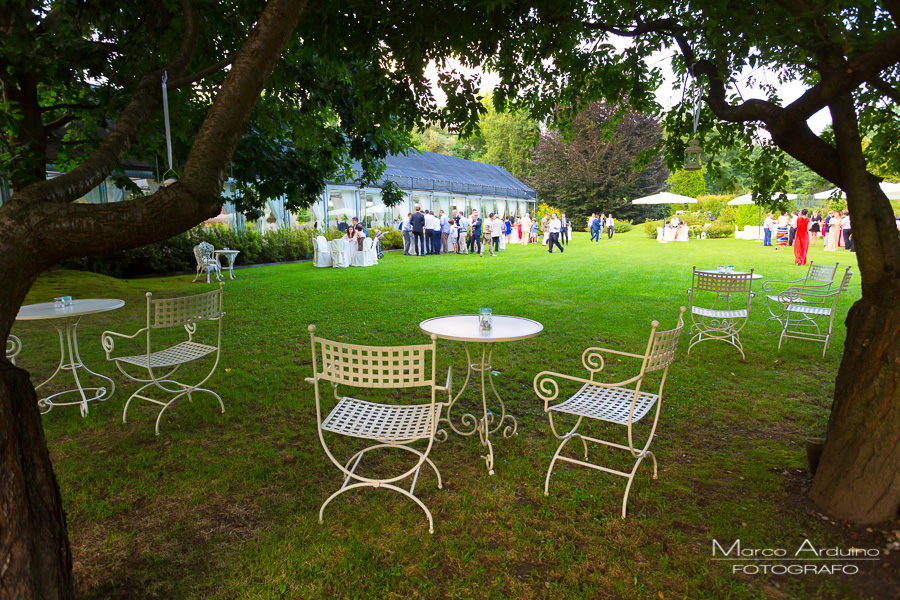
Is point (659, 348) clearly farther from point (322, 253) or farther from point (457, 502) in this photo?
point (322, 253)

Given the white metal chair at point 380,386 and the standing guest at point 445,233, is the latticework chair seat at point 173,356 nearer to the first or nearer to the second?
the white metal chair at point 380,386

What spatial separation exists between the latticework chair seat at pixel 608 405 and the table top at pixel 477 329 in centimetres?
50

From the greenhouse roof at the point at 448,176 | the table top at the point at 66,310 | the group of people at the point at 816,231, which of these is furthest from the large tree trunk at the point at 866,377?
the greenhouse roof at the point at 448,176

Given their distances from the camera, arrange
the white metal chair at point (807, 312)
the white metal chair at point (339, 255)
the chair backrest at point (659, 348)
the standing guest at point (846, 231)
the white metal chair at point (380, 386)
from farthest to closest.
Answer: the standing guest at point (846, 231)
the white metal chair at point (339, 255)
the white metal chair at point (807, 312)
the chair backrest at point (659, 348)
the white metal chair at point (380, 386)

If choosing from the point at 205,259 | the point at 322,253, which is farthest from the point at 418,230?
the point at 205,259

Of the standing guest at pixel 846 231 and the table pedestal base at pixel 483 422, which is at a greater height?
the standing guest at pixel 846 231

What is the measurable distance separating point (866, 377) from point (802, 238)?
1374 cm

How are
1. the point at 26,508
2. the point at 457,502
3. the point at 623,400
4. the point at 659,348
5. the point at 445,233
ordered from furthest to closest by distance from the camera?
the point at 445,233, the point at 623,400, the point at 457,502, the point at 659,348, the point at 26,508

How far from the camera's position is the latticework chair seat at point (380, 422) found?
257cm

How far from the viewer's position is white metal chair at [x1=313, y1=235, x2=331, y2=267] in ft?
50.7

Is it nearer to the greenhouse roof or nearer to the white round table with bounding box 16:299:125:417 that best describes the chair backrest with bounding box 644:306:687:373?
the white round table with bounding box 16:299:125:417

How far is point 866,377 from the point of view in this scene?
246 centimetres

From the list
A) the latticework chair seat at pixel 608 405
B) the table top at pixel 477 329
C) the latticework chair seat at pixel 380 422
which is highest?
the table top at pixel 477 329

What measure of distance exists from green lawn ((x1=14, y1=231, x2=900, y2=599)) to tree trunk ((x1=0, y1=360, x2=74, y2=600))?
20.0 inches
